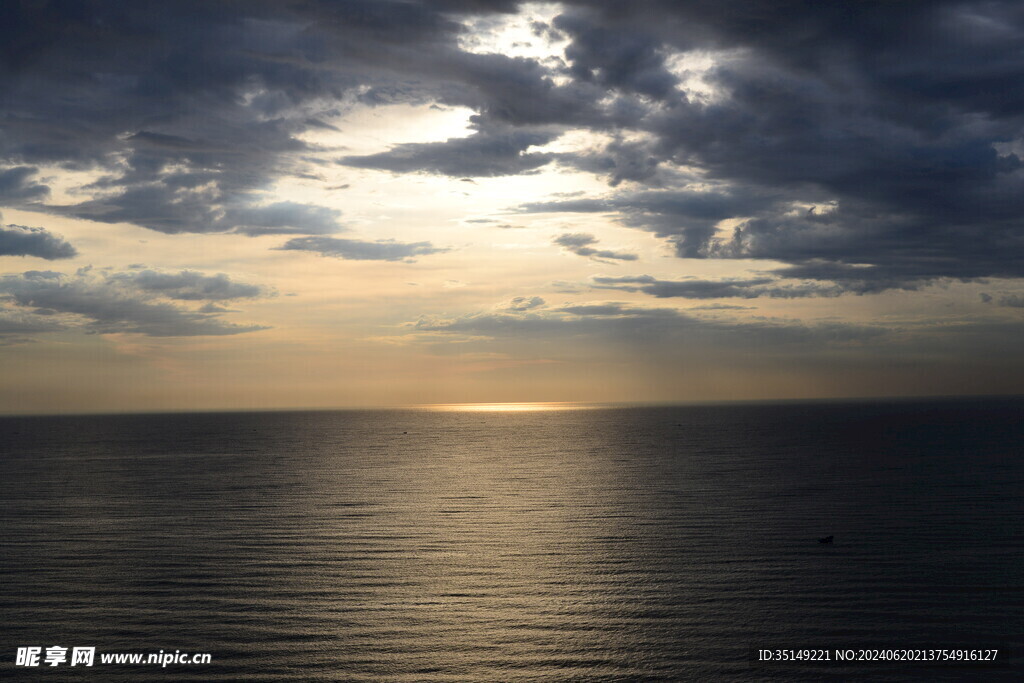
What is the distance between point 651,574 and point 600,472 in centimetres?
6927

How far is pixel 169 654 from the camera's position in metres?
38.9

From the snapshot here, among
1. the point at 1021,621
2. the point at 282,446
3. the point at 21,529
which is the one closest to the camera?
the point at 1021,621

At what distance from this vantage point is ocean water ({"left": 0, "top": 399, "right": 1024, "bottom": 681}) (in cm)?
3919

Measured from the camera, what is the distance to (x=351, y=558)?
60312mm

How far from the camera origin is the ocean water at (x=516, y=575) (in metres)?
39.2

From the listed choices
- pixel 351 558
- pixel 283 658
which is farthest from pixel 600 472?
pixel 283 658

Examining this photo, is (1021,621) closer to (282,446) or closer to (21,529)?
(21,529)

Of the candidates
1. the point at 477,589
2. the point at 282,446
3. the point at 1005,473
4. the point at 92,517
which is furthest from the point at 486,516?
the point at 282,446

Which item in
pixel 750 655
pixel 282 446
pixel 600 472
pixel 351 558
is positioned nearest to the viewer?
pixel 750 655

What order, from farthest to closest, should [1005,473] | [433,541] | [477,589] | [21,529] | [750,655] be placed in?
[1005,473]
[21,529]
[433,541]
[477,589]
[750,655]

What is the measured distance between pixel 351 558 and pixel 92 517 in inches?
1426

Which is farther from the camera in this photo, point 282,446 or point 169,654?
point 282,446

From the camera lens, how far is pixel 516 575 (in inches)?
2163

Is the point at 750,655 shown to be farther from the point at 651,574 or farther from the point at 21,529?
the point at 21,529
